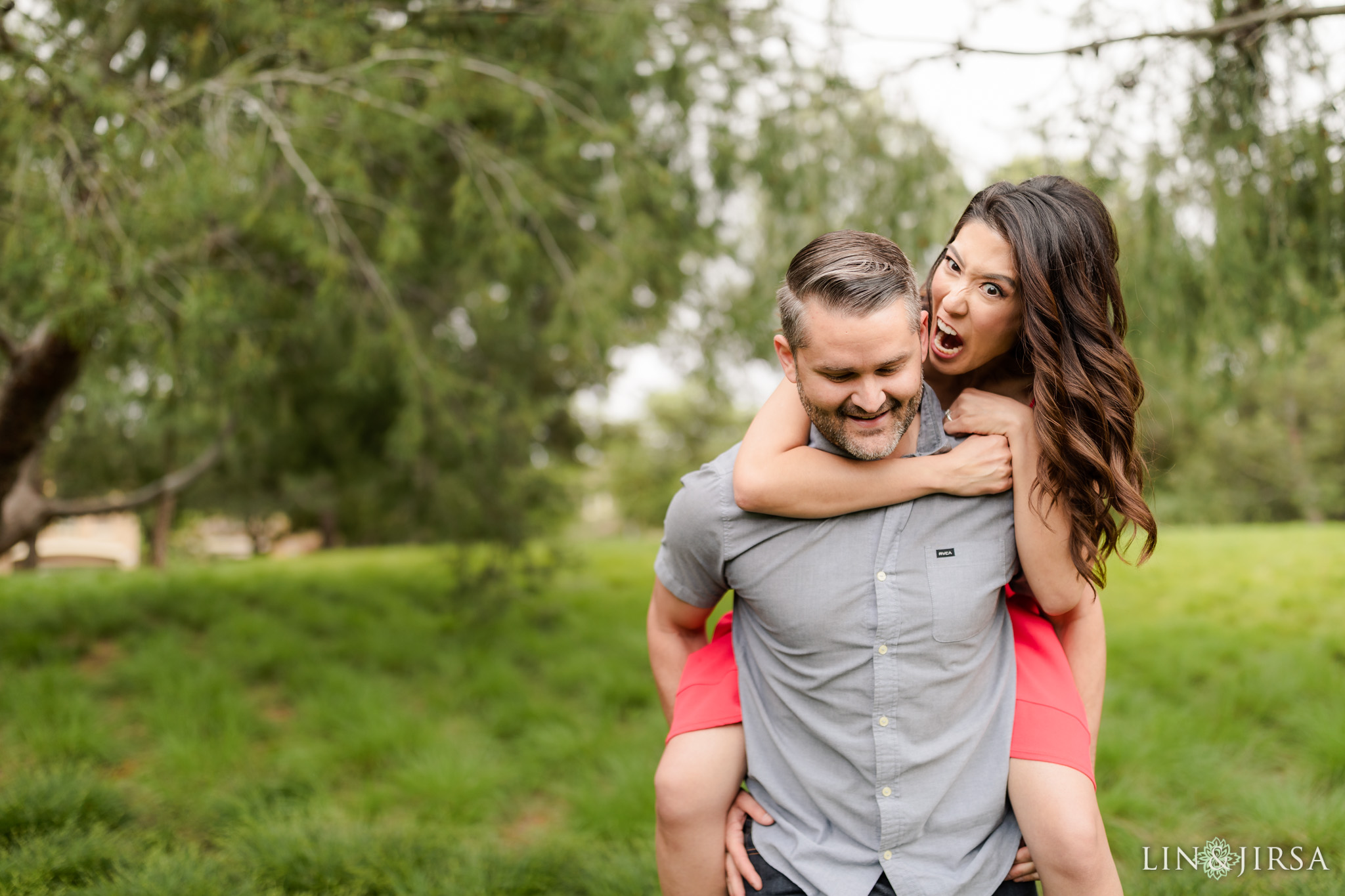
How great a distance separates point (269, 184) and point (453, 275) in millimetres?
3151

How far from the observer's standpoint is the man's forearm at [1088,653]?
171 cm

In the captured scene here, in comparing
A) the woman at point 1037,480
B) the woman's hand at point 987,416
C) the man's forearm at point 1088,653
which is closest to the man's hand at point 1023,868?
the woman at point 1037,480

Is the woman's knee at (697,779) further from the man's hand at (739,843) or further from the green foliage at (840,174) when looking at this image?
the green foliage at (840,174)

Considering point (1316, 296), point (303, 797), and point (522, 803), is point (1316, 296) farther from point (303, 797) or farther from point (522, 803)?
point (303, 797)

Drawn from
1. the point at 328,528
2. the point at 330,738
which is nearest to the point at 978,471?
the point at 330,738

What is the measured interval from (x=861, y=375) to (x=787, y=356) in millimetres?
192

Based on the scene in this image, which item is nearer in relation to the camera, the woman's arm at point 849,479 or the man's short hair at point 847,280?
the man's short hair at point 847,280

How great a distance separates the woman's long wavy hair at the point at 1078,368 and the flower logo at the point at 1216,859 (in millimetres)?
1845

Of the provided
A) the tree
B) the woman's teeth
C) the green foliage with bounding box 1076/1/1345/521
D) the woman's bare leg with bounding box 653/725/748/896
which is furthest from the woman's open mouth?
the tree

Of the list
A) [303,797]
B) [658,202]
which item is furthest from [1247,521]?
[303,797]

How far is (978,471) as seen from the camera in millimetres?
1606

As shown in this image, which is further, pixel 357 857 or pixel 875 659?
pixel 357 857

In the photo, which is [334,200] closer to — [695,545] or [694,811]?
[695,545]

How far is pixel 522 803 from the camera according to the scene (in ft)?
13.1
